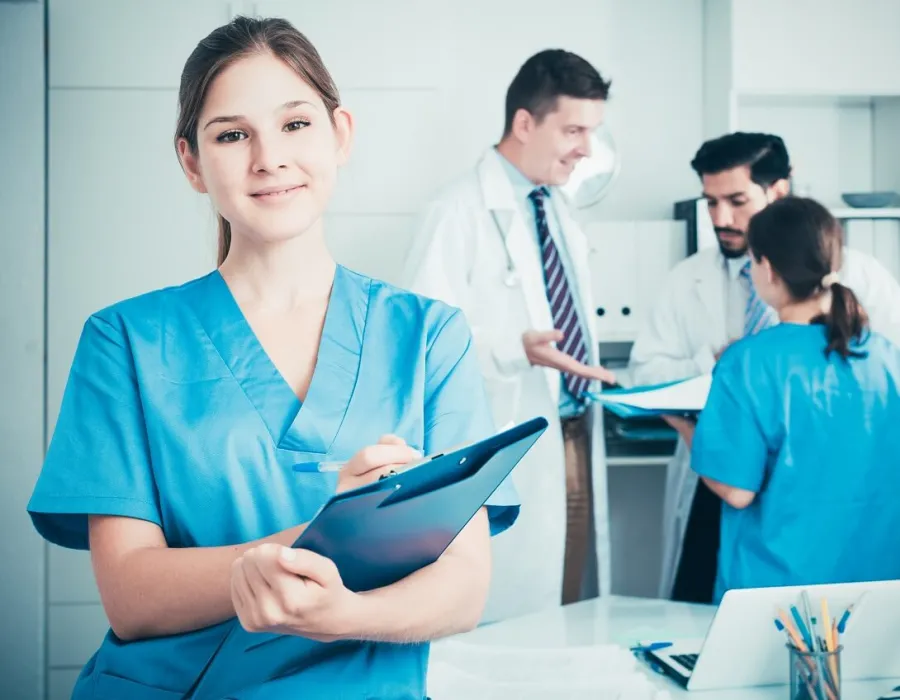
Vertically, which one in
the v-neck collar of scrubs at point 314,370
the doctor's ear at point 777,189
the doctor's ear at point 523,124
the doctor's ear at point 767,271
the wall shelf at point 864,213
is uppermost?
the doctor's ear at point 523,124

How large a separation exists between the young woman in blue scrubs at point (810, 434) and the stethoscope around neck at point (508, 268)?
0.83 metres

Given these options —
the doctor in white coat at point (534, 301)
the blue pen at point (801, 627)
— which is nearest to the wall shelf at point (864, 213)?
the doctor in white coat at point (534, 301)

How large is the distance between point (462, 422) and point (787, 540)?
4.19 ft

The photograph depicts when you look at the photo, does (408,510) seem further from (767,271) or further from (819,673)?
(767,271)

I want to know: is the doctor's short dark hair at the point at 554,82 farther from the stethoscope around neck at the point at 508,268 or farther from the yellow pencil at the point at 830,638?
the yellow pencil at the point at 830,638

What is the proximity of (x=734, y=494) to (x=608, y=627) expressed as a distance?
0.60 m

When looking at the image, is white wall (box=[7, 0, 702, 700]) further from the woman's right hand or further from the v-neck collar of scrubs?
the woman's right hand

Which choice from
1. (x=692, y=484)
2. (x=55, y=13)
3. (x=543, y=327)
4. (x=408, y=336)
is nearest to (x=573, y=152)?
(x=543, y=327)

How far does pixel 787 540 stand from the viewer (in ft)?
6.82

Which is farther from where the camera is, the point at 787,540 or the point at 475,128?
the point at 475,128

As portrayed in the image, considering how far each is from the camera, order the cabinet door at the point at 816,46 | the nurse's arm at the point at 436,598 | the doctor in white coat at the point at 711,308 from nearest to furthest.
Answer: the nurse's arm at the point at 436,598 < the doctor in white coat at the point at 711,308 < the cabinet door at the point at 816,46

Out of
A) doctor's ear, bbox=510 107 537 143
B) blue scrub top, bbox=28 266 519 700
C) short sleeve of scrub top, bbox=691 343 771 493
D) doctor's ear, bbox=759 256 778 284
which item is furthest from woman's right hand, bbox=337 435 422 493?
→ doctor's ear, bbox=510 107 537 143

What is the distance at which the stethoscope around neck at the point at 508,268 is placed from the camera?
2.85 metres

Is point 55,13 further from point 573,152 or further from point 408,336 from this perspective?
point 408,336
